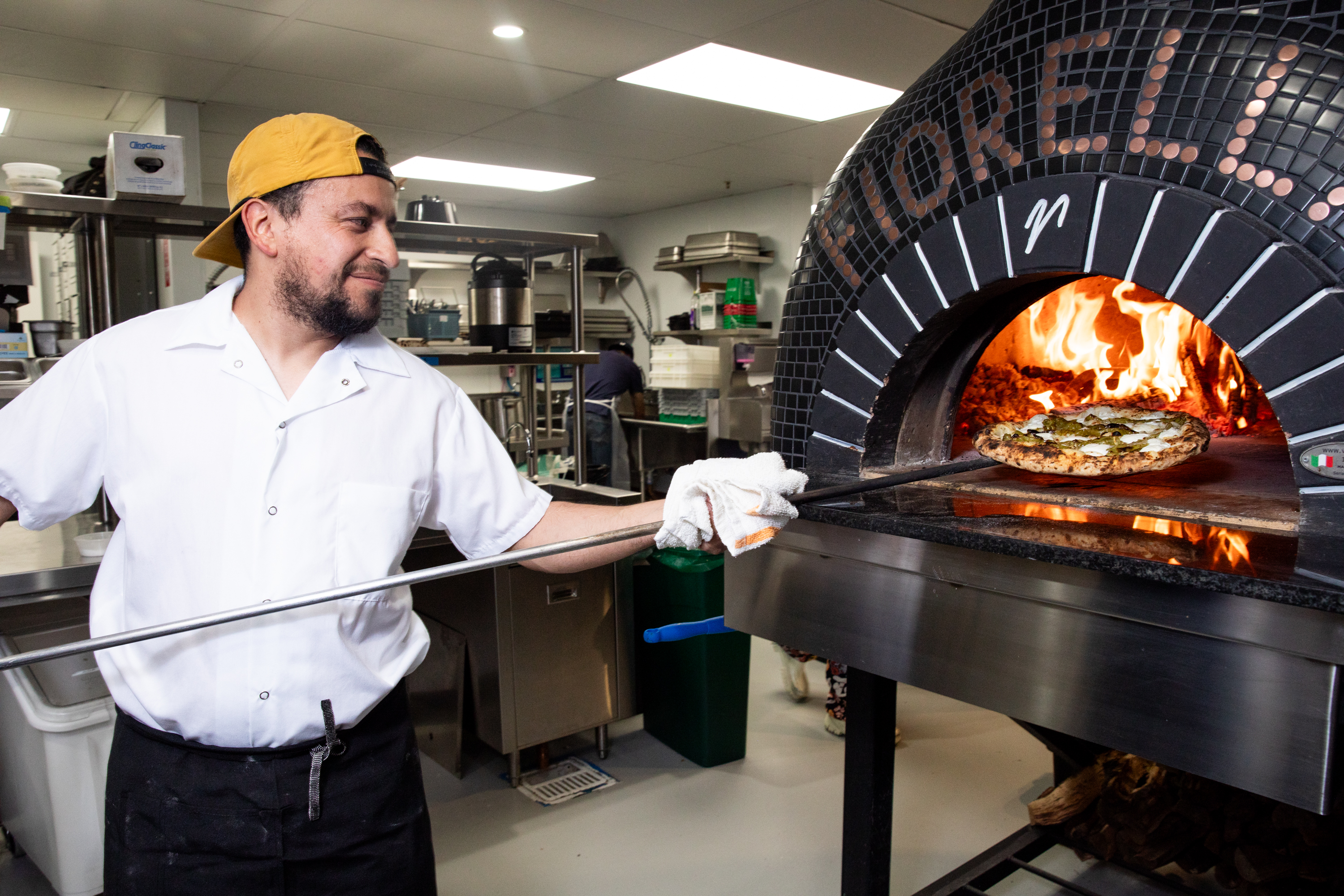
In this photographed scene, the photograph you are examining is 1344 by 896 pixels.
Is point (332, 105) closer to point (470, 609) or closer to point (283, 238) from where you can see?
point (470, 609)

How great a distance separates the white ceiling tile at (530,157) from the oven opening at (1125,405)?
439 centimetres

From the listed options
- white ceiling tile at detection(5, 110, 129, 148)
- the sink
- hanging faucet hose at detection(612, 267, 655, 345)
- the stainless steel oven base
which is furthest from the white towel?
hanging faucet hose at detection(612, 267, 655, 345)

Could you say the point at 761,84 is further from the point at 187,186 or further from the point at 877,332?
the point at 877,332

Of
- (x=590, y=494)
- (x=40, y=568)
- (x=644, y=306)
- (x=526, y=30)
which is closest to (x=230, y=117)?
(x=526, y=30)

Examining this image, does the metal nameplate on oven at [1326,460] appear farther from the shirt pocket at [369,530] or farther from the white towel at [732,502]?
the shirt pocket at [369,530]

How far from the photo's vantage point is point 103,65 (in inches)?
167

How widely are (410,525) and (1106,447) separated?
1.28 metres

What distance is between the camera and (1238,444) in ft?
6.79

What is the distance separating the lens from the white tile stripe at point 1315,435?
1175 mm

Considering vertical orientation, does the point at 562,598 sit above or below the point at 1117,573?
below

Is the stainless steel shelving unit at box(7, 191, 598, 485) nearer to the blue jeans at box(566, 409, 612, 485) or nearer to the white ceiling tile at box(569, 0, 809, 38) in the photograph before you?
the white ceiling tile at box(569, 0, 809, 38)

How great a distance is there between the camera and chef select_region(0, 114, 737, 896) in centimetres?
136

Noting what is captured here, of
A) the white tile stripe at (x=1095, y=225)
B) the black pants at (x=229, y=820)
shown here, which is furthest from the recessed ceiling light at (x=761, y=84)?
the black pants at (x=229, y=820)

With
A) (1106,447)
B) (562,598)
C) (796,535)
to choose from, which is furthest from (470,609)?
(1106,447)
